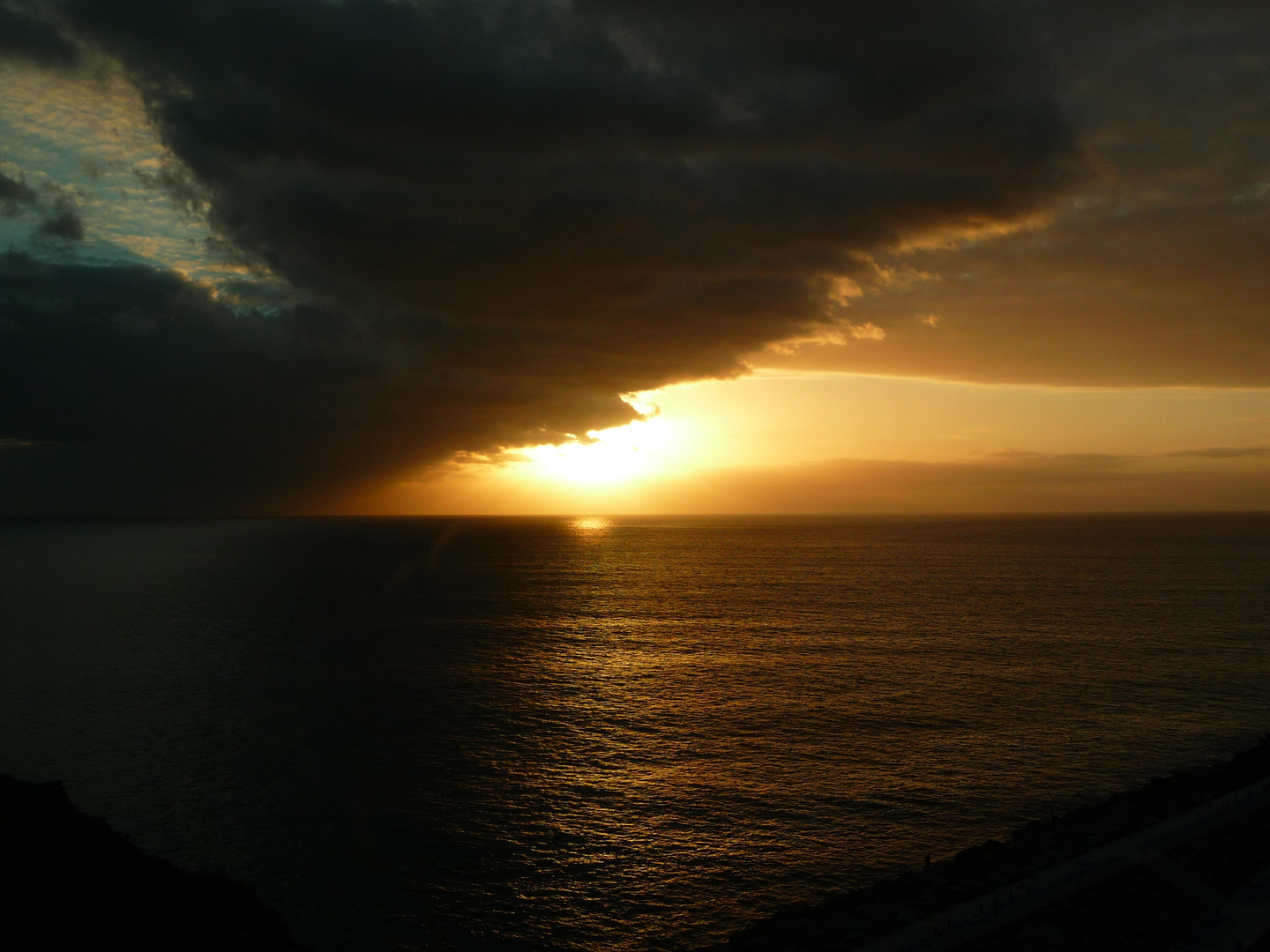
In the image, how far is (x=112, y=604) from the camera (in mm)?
107062

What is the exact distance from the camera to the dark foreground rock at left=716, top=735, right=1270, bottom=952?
2131 cm

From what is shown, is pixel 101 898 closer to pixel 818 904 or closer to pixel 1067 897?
pixel 818 904

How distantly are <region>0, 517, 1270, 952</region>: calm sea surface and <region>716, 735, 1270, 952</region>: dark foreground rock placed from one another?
3247mm

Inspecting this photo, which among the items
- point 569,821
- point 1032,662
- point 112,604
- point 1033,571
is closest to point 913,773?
Result: point 569,821

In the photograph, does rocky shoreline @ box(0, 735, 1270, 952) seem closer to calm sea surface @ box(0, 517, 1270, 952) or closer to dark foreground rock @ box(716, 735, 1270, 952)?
dark foreground rock @ box(716, 735, 1270, 952)

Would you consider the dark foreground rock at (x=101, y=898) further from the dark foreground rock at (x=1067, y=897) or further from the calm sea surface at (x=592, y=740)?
the dark foreground rock at (x=1067, y=897)

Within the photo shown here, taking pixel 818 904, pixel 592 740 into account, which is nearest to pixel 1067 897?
pixel 818 904

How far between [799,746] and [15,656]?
239 feet

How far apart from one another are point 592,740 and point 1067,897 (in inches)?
1143

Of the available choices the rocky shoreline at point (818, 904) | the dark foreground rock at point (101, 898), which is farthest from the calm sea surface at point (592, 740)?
the rocky shoreline at point (818, 904)

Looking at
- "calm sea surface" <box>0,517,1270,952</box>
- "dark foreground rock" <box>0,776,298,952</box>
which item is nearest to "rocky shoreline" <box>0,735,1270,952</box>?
"dark foreground rock" <box>0,776,298,952</box>

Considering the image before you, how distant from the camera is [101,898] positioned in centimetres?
2233

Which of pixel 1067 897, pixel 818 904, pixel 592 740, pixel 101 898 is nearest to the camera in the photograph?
pixel 101 898

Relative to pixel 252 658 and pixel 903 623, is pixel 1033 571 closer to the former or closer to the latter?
pixel 903 623
